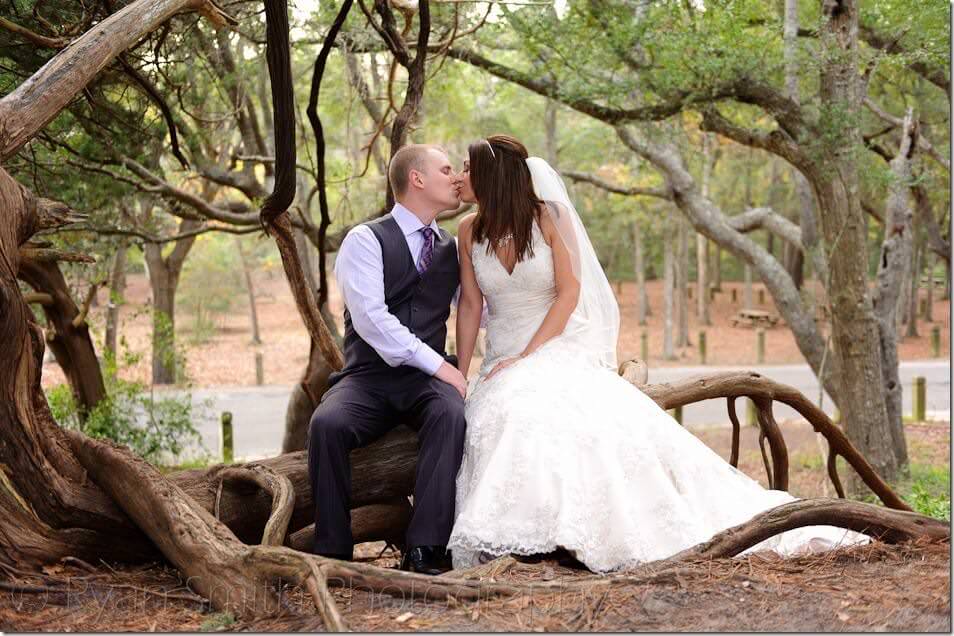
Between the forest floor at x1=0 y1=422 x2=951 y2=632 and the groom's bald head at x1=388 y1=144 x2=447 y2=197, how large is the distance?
2028 mm

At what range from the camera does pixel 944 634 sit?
3295 mm

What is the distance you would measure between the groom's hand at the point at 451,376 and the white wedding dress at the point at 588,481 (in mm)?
124

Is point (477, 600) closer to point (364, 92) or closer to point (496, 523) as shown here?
point (496, 523)

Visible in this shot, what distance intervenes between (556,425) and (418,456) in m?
0.70

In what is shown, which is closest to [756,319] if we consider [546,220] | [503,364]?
[546,220]

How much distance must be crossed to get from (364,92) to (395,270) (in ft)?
21.5

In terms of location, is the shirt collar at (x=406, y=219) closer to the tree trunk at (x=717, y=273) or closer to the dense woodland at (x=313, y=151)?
the dense woodland at (x=313, y=151)

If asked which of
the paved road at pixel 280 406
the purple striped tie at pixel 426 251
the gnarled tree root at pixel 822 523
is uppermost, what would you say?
the purple striped tie at pixel 426 251

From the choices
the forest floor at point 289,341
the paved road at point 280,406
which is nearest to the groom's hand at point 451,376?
the paved road at point 280,406

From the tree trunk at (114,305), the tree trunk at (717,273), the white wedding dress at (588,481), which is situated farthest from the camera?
the tree trunk at (717,273)

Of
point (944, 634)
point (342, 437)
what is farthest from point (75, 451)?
point (944, 634)

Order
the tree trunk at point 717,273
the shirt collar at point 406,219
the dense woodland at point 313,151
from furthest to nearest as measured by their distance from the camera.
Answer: the tree trunk at point 717,273
the shirt collar at point 406,219
the dense woodland at point 313,151

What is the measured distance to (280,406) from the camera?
2002cm

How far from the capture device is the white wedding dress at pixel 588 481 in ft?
14.6
